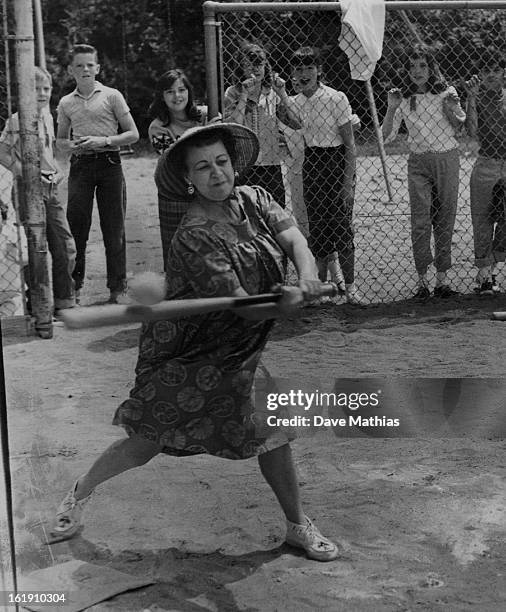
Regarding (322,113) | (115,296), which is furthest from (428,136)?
(115,296)

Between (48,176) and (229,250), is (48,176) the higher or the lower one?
the higher one

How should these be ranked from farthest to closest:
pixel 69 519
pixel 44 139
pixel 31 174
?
pixel 44 139
pixel 31 174
pixel 69 519

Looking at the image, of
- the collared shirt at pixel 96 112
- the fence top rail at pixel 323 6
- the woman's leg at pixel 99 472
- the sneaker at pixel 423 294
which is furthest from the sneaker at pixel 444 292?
the woman's leg at pixel 99 472

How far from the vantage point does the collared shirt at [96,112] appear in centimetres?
610

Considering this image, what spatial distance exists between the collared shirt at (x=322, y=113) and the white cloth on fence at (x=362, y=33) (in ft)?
0.98

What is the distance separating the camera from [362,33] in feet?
19.9

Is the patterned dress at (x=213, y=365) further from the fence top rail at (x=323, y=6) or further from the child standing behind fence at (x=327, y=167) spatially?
the child standing behind fence at (x=327, y=167)

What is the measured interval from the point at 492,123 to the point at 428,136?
1.29ft

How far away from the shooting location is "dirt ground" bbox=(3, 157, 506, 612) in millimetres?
3070

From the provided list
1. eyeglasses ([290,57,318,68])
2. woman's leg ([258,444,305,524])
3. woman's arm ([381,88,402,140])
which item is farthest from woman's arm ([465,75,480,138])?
woman's leg ([258,444,305,524])

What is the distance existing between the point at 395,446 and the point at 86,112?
2.91 metres

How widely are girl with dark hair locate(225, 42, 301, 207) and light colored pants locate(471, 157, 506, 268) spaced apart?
112 cm

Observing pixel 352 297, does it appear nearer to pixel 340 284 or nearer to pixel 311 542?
pixel 340 284

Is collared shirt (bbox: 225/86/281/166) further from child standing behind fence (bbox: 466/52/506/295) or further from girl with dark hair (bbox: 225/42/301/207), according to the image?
child standing behind fence (bbox: 466/52/506/295)
